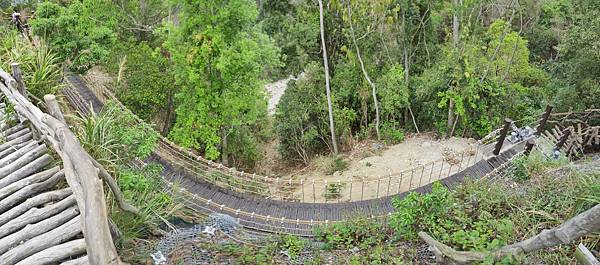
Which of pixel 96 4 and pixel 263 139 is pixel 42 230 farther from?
pixel 263 139

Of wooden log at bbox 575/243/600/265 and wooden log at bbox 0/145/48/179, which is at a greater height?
wooden log at bbox 0/145/48/179

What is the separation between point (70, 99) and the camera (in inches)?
339

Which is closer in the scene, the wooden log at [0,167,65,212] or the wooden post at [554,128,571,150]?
the wooden log at [0,167,65,212]

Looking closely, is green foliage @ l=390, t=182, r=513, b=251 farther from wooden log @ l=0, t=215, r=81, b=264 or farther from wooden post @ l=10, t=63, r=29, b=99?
wooden post @ l=10, t=63, r=29, b=99

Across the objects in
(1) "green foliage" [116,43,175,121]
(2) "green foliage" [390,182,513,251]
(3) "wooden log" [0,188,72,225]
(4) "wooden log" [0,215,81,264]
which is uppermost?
(3) "wooden log" [0,188,72,225]

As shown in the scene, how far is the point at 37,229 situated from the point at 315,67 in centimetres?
961

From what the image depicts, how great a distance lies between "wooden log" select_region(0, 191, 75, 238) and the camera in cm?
363

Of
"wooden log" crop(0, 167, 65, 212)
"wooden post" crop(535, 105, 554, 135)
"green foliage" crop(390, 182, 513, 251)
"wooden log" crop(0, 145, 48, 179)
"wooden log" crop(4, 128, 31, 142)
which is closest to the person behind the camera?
"wooden log" crop(0, 167, 65, 212)

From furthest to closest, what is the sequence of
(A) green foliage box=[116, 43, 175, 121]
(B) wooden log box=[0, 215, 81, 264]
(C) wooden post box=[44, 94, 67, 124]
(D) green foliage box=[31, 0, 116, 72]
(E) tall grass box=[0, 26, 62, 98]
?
1. (A) green foliage box=[116, 43, 175, 121]
2. (D) green foliage box=[31, 0, 116, 72]
3. (E) tall grass box=[0, 26, 62, 98]
4. (C) wooden post box=[44, 94, 67, 124]
5. (B) wooden log box=[0, 215, 81, 264]

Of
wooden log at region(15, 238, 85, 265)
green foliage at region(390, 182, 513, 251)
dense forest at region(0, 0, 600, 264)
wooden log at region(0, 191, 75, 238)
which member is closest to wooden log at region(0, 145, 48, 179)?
dense forest at region(0, 0, 600, 264)

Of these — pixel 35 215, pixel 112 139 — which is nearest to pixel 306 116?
pixel 112 139

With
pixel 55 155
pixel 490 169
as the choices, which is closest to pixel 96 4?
pixel 55 155

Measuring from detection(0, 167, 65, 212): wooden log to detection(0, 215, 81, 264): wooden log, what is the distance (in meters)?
0.57

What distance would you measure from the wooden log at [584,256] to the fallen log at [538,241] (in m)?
0.24
